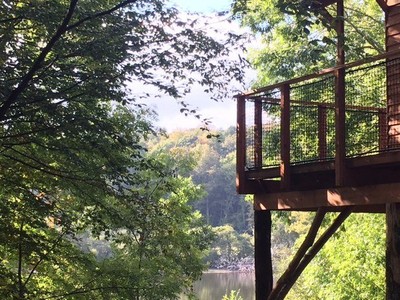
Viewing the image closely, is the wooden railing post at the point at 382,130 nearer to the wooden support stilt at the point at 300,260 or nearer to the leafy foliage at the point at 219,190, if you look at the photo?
the wooden support stilt at the point at 300,260

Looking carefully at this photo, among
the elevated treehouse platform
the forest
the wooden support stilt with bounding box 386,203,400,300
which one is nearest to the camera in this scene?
the elevated treehouse platform

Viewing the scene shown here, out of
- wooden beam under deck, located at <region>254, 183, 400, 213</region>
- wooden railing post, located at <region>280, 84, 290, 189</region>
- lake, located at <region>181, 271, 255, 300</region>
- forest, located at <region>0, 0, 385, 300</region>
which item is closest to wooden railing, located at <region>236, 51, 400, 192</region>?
wooden railing post, located at <region>280, 84, 290, 189</region>

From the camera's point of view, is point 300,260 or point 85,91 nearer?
point 85,91

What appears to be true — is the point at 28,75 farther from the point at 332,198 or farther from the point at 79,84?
the point at 332,198

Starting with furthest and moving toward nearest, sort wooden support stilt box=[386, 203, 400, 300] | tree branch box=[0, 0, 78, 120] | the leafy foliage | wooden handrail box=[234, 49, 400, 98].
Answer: the leafy foliage → wooden support stilt box=[386, 203, 400, 300] → tree branch box=[0, 0, 78, 120] → wooden handrail box=[234, 49, 400, 98]

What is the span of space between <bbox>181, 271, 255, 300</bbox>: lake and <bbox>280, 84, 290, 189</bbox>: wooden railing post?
3610cm

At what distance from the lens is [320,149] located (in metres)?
6.00

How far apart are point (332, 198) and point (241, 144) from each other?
4.39 feet

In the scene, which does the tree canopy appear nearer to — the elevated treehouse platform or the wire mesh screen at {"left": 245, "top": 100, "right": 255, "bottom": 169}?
the wire mesh screen at {"left": 245, "top": 100, "right": 255, "bottom": 169}

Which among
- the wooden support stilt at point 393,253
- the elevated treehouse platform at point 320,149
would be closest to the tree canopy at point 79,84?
the elevated treehouse platform at point 320,149

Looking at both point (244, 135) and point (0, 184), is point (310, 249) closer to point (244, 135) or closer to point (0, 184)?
point (244, 135)

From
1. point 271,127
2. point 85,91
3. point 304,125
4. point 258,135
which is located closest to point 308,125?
point 304,125

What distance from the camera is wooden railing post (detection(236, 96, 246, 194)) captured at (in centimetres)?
583

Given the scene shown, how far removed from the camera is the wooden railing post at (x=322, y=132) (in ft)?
19.6
